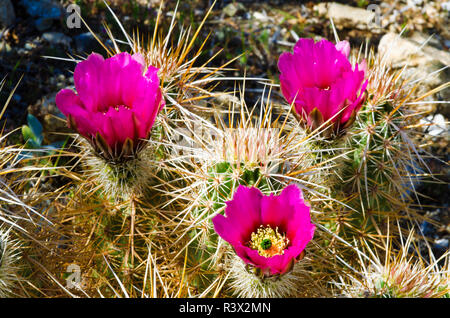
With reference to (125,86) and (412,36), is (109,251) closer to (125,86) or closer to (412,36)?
(125,86)

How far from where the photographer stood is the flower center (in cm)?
125

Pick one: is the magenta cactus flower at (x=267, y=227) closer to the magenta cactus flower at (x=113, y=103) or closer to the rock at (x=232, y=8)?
the magenta cactus flower at (x=113, y=103)

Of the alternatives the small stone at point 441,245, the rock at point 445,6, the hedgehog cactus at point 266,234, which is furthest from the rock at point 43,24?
the rock at point 445,6

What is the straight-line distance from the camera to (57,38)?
3.19 metres

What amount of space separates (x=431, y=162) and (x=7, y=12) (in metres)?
2.75

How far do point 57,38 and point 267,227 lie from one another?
7.97 feet

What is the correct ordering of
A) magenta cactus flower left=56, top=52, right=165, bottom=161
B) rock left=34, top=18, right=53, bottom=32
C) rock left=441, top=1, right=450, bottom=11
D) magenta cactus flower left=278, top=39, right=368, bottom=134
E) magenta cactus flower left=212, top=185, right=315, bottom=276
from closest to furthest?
magenta cactus flower left=212, top=185, right=315, bottom=276 < magenta cactus flower left=56, top=52, right=165, bottom=161 < magenta cactus flower left=278, top=39, right=368, bottom=134 < rock left=34, top=18, right=53, bottom=32 < rock left=441, top=1, right=450, bottom=11

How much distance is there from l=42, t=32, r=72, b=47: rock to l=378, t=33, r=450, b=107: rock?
6.42ft

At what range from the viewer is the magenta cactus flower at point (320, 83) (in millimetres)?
1414

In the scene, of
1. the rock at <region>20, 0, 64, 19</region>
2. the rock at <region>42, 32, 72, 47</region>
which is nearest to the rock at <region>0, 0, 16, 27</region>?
the rock at <region>20, 0, 64, 19</region>

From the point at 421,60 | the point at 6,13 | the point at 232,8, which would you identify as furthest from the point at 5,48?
the point at 421,60

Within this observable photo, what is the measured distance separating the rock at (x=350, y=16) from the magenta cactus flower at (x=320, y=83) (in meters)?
2.29

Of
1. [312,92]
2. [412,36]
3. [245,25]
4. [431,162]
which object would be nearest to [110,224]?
[312,92]

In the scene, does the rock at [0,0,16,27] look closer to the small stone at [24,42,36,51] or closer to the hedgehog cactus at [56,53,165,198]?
the small stone at [24,42,36,51]
